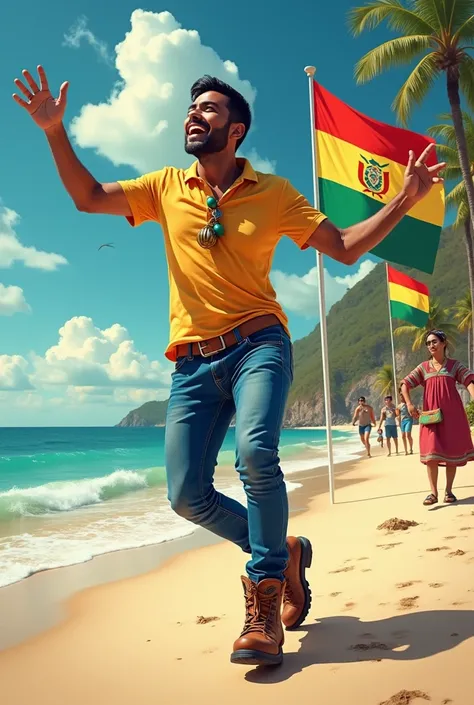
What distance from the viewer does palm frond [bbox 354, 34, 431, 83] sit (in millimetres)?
19516

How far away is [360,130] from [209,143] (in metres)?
6.67

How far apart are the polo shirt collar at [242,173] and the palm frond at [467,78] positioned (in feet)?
65.9

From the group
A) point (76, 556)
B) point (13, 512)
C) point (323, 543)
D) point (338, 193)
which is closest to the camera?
point (323, 543)

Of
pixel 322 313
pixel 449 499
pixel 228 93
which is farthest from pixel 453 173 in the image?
pixel 228 93

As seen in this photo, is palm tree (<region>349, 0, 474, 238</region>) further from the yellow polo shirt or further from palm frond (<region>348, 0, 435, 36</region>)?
the yellow polo shirt

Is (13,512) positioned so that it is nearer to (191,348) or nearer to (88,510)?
(88,510)

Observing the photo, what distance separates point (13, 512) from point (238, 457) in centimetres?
948

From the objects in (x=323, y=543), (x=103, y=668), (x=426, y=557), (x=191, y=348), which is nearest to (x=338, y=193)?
(x=323, y=543)

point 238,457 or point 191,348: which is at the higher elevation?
point 191,348

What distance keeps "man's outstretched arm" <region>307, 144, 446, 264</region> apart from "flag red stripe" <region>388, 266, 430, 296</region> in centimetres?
1789

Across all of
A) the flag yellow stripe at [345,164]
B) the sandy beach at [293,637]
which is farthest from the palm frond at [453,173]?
the sandy beach at [293,637]

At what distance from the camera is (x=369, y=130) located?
8914 mm

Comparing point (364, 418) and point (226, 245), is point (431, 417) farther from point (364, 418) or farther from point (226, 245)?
point (364, 418)

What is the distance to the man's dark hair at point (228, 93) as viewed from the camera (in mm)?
3008
